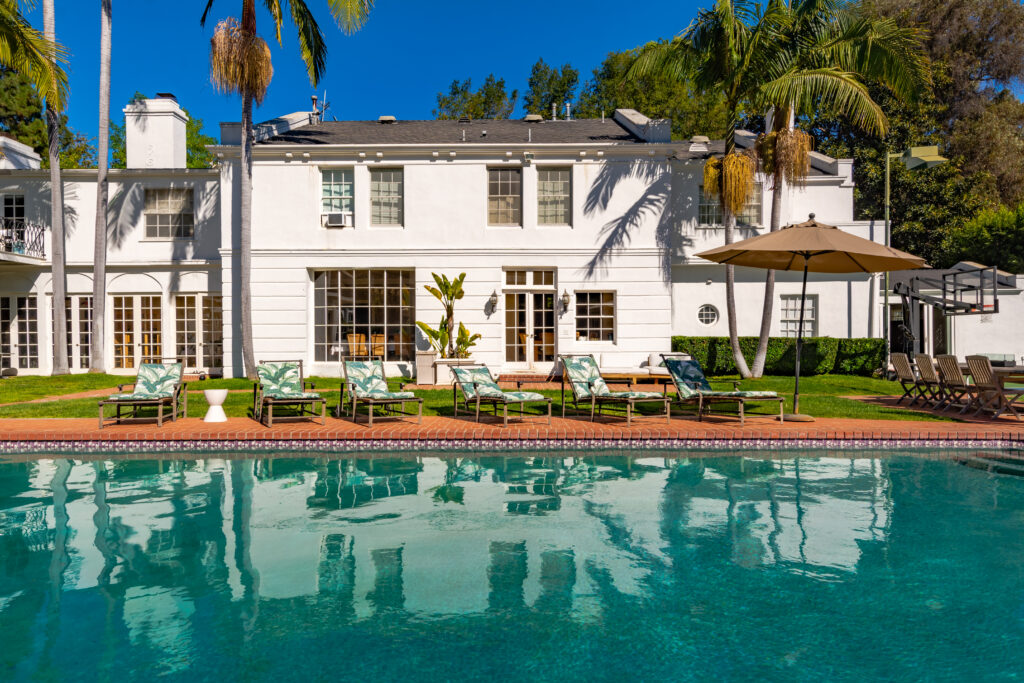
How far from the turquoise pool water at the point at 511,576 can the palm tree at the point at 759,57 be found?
10001 mm

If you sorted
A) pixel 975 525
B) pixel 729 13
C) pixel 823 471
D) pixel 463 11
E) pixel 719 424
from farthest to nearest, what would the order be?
pixel 463 11 → pixel 729 13 → pixel 719 424 → pixel 823 471 → pixel 975 525

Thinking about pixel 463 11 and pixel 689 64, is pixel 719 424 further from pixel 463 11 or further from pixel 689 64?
pixel 463 11

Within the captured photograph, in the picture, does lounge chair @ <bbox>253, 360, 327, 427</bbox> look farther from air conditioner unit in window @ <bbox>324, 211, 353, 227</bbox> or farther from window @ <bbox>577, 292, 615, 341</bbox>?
window @ <bbox>577, 292, 615, 341</bbox>

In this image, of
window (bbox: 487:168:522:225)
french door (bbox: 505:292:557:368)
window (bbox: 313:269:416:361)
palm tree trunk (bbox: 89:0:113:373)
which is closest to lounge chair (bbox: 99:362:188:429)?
window (bbox: 313:269:416:361)

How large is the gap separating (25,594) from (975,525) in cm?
756

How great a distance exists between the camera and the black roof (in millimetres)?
18384

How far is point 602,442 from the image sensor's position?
9422 millimetres

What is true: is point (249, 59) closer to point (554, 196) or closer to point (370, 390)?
point (554, 196)

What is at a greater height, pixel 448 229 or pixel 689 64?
pixel 689 64

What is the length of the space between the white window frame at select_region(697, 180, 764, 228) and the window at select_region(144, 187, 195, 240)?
14496 mm

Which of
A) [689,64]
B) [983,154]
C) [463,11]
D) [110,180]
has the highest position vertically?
[463,11]

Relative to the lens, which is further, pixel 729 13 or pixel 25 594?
pixel 729 13

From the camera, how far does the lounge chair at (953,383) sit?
456 inches

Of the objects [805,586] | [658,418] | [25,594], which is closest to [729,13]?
[658,418]
